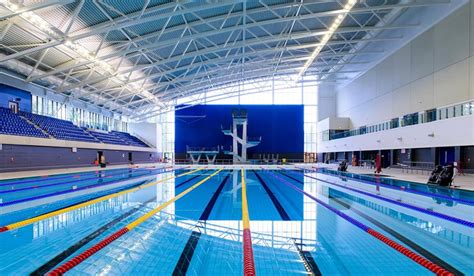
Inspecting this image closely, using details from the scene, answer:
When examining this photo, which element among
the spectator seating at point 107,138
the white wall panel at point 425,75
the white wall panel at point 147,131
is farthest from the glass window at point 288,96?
the spectator seating at point 107,138

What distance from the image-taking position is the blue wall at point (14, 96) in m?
15.5

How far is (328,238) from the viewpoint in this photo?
3842mm

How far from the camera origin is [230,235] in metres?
3.92

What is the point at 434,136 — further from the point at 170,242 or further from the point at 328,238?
the point at 170,242

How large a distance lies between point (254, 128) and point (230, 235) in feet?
97.6

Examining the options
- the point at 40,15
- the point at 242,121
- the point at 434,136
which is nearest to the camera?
the point at 40,15

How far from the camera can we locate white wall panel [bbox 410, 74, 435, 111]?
1560cm

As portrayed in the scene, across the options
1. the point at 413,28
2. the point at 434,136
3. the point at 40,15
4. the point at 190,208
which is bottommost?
the point at 190,208

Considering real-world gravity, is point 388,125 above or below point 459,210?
above

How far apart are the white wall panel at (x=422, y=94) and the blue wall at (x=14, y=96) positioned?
21021 millimetres

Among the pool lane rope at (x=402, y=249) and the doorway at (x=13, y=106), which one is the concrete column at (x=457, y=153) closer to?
the pool lane rope at (x=402, y=249)

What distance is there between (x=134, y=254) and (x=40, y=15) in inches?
424

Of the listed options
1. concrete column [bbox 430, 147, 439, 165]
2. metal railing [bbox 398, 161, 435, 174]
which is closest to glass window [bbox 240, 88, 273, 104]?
metal railing [bbox 398, 161, 435, 174]

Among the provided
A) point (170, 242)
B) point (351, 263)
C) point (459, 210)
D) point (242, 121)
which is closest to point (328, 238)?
point (351, 263)
